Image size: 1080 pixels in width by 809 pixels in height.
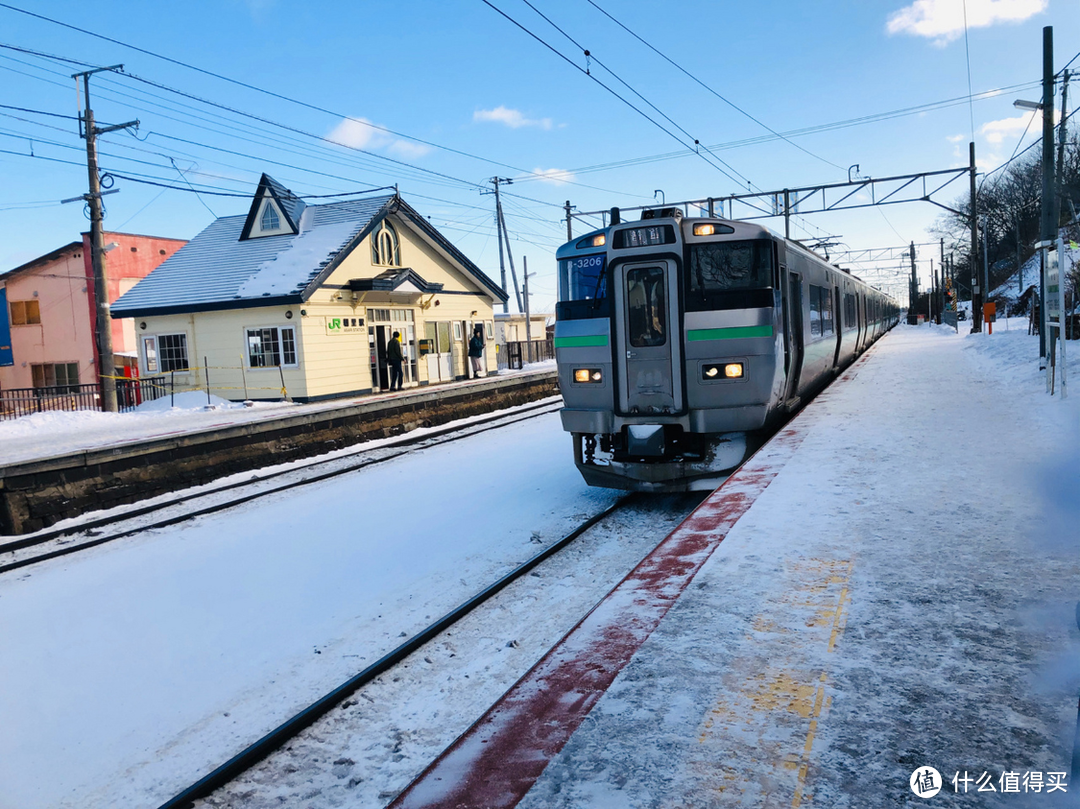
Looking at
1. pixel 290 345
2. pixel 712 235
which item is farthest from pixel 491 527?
pixel 290 345

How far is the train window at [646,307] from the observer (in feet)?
26.3

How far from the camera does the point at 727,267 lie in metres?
7.87

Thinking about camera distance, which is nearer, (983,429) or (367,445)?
(983,429)

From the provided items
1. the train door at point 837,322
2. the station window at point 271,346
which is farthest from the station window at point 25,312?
the train door at point 837,322

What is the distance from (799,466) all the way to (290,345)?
57.1 feet

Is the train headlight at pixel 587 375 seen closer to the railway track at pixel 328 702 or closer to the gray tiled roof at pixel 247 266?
the railway track at pixel 328 702

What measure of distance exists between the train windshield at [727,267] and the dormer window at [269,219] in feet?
66.1

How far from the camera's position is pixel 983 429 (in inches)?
320

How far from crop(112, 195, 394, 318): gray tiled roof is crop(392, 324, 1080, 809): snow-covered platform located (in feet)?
59.6

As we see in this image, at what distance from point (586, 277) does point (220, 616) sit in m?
4.86

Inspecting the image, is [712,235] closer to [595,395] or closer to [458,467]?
[595,395]

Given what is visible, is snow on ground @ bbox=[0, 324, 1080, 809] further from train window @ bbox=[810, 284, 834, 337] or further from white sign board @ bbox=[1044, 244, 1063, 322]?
train window @ bbox=[810, 284, 834, 337]

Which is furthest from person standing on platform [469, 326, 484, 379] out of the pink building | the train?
the train

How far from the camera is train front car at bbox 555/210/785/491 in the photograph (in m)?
7.78
